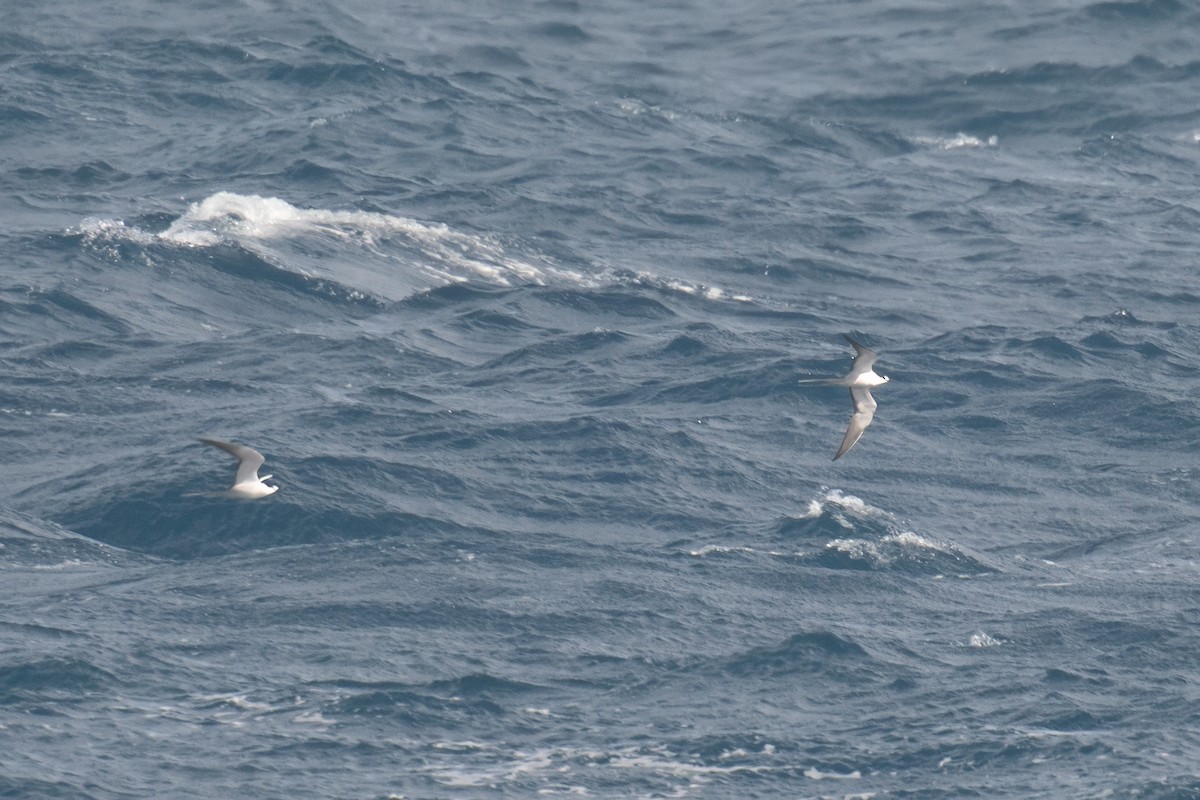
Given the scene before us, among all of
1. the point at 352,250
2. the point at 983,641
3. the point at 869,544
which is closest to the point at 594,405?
the point at 869,544

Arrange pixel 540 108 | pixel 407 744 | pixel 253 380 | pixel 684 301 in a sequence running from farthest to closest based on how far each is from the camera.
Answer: pixel 540 108, pixel 684 301, pixel 253 380, pixel 407 744

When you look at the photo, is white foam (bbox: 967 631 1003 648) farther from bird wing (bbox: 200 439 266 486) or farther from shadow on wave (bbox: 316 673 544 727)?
bird wing (bbox: 200 439 266 486)

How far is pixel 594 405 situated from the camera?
4666 cm

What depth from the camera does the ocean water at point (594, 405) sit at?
34.5 metres

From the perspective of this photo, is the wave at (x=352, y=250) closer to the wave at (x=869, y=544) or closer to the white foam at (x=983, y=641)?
the wave at (x=869, y=544)

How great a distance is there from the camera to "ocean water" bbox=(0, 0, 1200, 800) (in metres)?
34.5

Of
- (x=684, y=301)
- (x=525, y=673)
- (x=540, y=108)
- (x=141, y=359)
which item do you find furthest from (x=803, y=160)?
(x=525, y=673)

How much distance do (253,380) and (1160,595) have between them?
20235mm

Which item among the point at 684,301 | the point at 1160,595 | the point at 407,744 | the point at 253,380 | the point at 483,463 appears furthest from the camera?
the point at 684,301

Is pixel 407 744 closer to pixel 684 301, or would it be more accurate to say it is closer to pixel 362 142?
pixel 684 301

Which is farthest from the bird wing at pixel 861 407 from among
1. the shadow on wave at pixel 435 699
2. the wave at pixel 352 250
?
the wave at pixel 352 250

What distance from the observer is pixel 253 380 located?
46.5 m

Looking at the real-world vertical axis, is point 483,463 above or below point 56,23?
below

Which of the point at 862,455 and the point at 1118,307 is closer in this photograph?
the point at 862,455
